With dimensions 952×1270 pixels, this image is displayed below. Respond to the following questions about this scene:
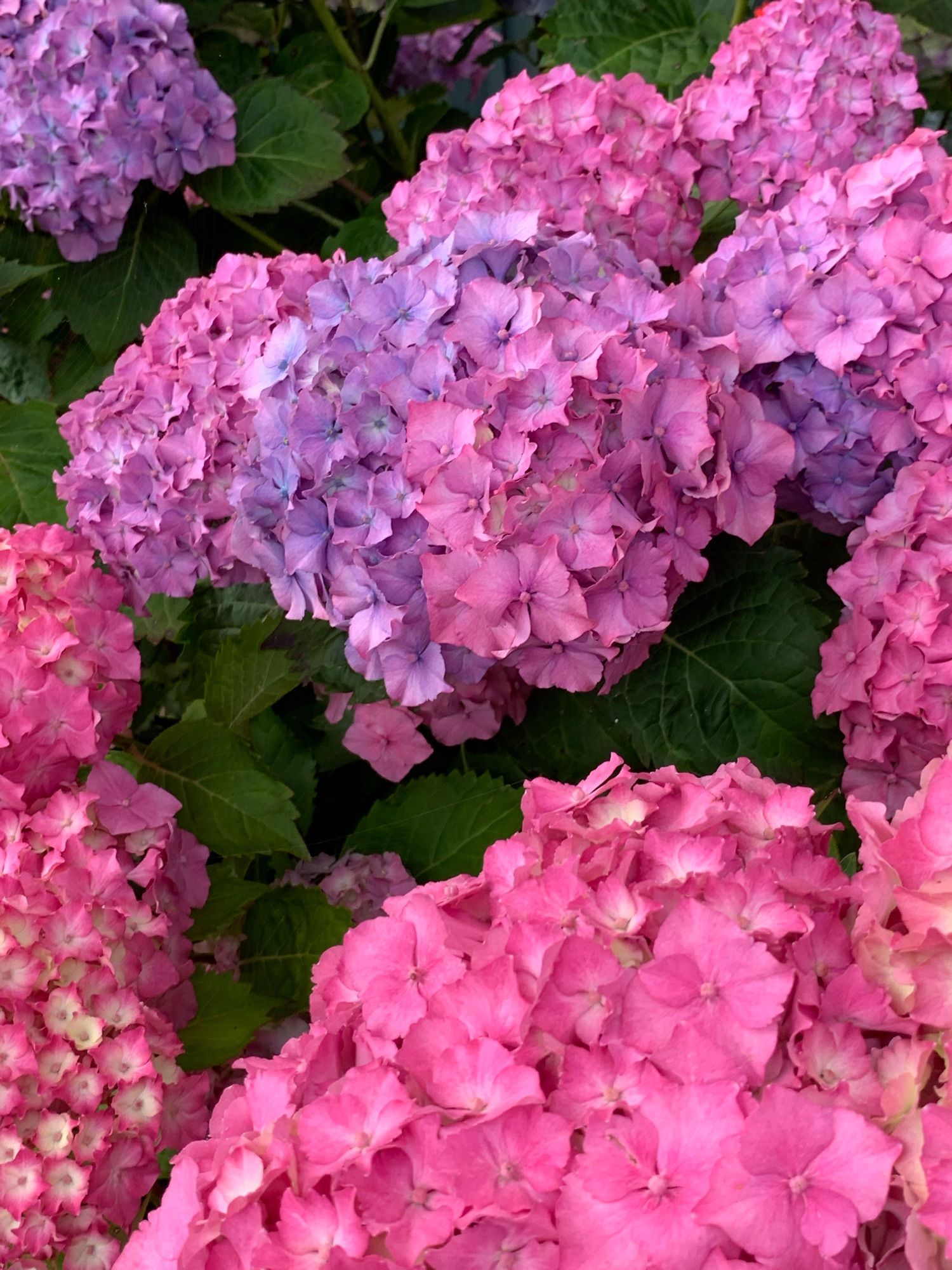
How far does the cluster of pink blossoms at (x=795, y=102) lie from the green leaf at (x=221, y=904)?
1.97 ft

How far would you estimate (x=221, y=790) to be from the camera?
29.8 inches

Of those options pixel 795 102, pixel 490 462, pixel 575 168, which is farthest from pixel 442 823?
pixel 795 102

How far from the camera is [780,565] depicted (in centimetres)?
74

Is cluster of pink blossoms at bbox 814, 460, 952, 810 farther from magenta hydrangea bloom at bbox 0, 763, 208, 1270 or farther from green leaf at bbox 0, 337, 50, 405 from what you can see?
green leaf at bbox 0, 337, 50, 405

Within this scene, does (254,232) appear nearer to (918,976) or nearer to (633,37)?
(633,37)

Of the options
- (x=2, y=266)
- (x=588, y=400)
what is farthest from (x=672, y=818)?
(x=2, y=266)

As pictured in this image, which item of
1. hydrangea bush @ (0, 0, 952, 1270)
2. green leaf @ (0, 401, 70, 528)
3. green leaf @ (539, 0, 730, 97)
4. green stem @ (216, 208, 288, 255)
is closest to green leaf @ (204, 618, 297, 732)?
hydrangea bush @ (0, 0, 952, 1270)

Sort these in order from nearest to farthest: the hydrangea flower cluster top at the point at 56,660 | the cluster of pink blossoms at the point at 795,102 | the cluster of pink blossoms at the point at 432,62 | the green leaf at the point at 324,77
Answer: the hydrangea flower cluster top at the point at 56,660 < the cluster of pink blossoms at the point at 795,102 < the green leaf at the point at 324,77 < the cluster of pink blossoms at the point at 432,62

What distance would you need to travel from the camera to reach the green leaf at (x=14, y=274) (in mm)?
1057

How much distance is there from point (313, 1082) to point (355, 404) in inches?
14.4

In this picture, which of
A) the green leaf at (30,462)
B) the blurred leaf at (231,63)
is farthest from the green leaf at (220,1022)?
the blurred leaf at (231,63)

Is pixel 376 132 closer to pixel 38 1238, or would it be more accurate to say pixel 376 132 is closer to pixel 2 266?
pixel 2 266

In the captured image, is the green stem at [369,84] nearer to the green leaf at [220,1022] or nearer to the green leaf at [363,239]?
the green leaf at [363,239]

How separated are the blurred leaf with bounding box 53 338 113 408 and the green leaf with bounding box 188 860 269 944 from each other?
0.65 meters
